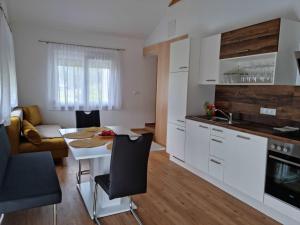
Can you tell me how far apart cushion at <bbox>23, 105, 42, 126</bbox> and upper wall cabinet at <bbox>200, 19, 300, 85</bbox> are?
3610mm

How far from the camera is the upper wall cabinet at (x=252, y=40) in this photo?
260cm

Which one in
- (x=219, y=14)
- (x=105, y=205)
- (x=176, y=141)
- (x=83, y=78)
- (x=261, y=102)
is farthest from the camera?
(x=83, y=78)

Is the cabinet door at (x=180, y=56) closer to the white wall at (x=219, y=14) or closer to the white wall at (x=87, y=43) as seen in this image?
the white wall at (x=219, y=14)

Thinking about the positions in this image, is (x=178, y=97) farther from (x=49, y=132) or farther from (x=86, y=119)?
A: (x=49, y=132)

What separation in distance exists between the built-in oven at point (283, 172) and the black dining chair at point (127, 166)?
1.34 metres

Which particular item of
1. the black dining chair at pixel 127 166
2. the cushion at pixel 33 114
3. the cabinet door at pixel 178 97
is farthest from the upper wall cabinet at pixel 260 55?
the cushion at pixel 33 114

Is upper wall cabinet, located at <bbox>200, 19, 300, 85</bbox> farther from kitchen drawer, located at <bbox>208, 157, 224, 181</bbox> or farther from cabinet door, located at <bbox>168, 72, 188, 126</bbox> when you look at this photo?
kitchen drawer, located at <bbox>208, 157, 224, 181</bbox>

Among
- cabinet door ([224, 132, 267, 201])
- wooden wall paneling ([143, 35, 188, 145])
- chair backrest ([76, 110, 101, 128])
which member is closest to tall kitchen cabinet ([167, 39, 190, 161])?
wooden wall paneling ([143, 35, 188, 145])

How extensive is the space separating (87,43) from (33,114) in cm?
207

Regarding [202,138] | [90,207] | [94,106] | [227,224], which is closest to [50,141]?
[90,207]

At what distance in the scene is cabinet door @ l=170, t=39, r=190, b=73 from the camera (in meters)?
3.70

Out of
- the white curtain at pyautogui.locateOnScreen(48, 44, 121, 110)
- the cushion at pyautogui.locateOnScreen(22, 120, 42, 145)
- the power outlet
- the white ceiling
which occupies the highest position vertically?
the white ceiling

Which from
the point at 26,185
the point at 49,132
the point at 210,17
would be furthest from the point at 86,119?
the point at 210,17

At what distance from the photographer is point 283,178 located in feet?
7.82
